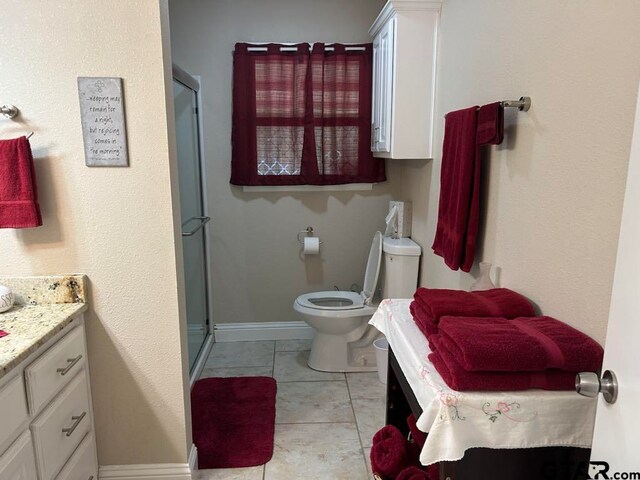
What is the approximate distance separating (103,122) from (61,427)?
1053 mm

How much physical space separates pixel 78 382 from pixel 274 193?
1.92 m

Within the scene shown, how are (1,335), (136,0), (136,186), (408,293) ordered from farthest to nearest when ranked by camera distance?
(408,293) → (136,186) → (136,0) → (1,335)

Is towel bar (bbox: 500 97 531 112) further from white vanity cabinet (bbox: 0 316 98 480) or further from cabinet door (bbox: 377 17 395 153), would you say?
white vanity cabinet (bbox: 0 316 98 480)

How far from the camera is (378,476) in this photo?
5.69 ft

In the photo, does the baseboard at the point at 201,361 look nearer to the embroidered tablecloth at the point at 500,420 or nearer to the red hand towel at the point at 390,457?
the red hand towel at the point at 390,457

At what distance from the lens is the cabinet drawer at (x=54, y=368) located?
145cm

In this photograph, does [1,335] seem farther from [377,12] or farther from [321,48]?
[377,12]

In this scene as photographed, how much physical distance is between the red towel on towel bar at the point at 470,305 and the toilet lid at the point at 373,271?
142 cm

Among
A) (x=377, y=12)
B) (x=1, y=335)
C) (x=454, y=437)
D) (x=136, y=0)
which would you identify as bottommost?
(x=454, y=437)

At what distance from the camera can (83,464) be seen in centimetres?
182

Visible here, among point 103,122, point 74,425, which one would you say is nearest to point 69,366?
point 74,425

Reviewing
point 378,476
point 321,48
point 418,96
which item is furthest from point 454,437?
point 321,48

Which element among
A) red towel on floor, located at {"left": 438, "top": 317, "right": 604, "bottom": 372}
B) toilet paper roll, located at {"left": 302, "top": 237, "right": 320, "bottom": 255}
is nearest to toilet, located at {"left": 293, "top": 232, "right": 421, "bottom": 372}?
toilet paper roll, located at {"left": 302, "top": 237, "right": 320, "bottom": 255}

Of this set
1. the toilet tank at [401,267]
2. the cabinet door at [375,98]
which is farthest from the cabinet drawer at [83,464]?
the cabinet door at [375,98]
